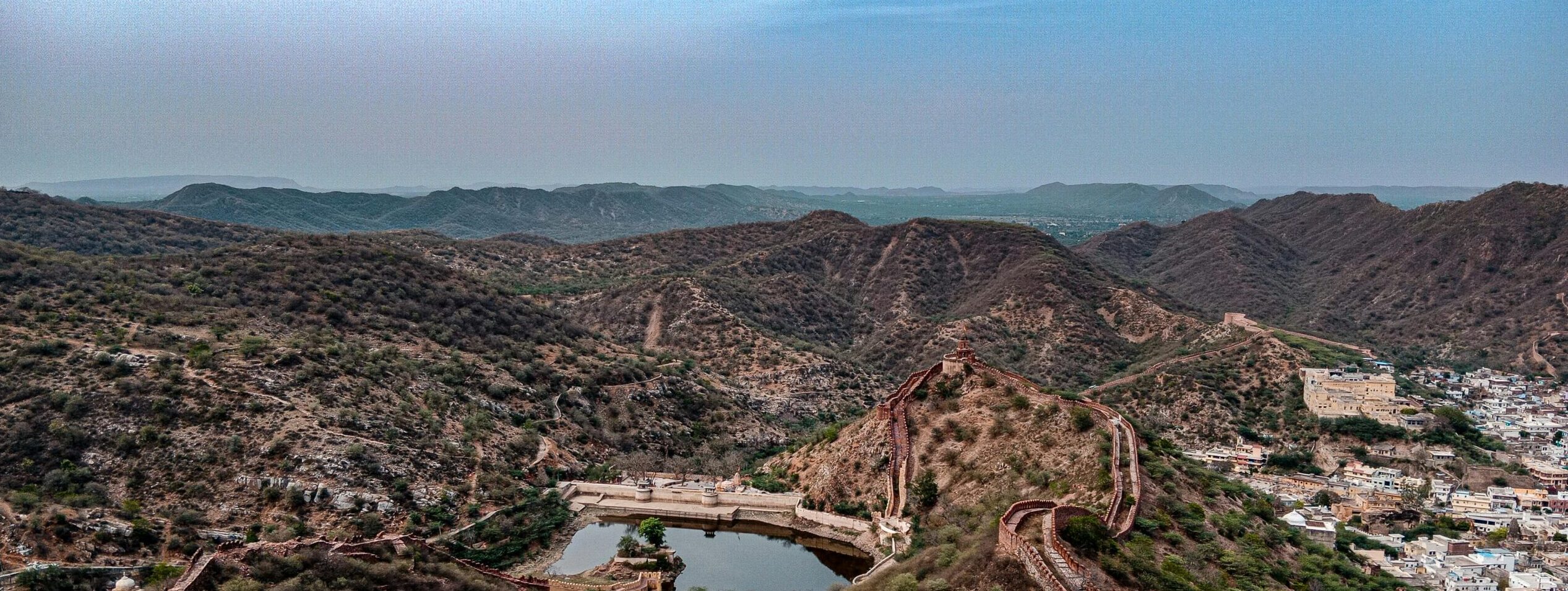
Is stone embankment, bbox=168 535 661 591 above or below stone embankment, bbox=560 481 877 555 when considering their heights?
above

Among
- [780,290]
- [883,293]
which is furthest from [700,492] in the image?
[883,293]

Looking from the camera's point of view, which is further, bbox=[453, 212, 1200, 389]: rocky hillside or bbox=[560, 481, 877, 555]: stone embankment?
bbox=[453, 212, 1200, 389]: rocky hillside

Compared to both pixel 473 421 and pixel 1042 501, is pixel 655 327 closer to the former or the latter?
pixel 473 421

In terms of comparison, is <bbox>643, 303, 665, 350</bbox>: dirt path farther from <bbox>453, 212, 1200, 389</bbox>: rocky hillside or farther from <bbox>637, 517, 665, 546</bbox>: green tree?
<bbox>637, 517, 665, 546</bbox>: green tree

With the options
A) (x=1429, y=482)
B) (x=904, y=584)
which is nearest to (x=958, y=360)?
(x=904, y=584)

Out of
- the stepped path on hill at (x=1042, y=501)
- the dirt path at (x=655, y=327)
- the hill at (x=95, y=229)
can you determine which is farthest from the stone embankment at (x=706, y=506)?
the hill at (x=95, y=229)

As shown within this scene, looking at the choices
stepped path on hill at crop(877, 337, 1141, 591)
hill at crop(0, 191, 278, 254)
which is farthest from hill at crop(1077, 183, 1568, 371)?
hill at crop(0, 191, 278, 254)

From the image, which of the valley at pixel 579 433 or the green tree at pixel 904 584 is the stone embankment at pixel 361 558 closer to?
the valley at pixel 579 433
